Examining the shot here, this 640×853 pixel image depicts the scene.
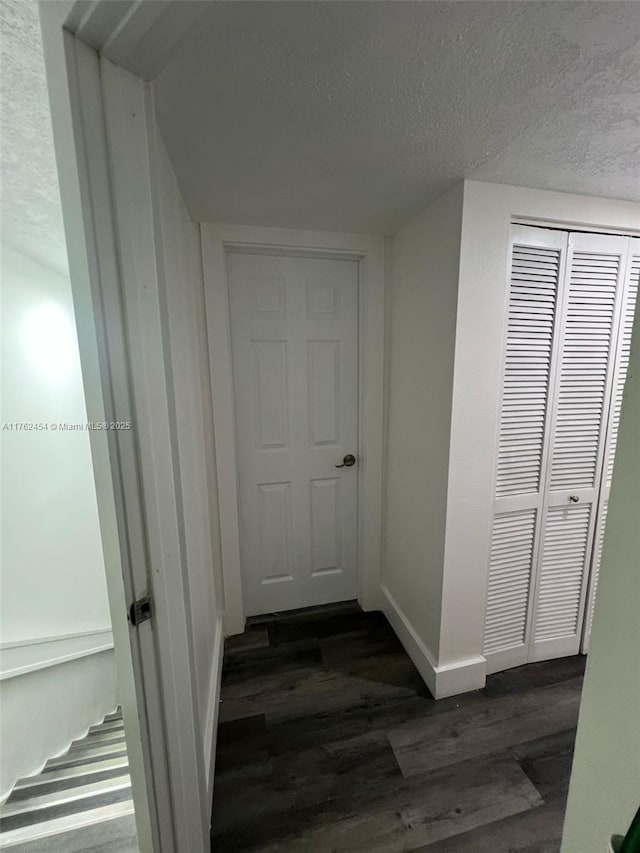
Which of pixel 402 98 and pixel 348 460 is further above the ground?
pixel 402 98

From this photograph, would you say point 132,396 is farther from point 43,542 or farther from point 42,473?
point 43,542

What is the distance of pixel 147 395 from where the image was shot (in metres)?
0.68

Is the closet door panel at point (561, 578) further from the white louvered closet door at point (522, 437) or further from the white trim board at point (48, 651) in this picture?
the white trim board at point (48, 651)

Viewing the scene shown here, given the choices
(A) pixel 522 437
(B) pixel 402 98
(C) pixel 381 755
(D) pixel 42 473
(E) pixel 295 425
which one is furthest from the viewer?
(D) pixel 42 473

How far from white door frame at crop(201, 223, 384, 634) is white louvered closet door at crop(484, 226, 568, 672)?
0.65 metres

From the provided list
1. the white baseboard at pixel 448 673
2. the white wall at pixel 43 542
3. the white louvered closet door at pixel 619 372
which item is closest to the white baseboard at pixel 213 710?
the white baseboard at pixel 448 673

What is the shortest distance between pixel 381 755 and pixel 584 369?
1.74 metres

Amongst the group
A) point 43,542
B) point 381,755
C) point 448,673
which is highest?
point 43,542

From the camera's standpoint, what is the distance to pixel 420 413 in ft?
4.91

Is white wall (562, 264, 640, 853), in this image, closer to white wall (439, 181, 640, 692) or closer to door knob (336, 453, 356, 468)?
white wall (439, 181, 640, 692)

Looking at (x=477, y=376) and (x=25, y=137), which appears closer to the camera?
(x=25, y=137)

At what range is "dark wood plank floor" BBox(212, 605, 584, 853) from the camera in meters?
1.03

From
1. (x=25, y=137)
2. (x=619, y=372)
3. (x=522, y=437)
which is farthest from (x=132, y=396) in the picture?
(x=619, y=372)

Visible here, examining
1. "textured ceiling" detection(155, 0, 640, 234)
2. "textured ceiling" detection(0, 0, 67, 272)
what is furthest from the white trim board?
"textured ceiling" detection(155, 0, 640, 234)
